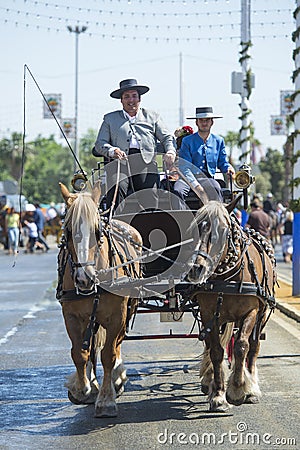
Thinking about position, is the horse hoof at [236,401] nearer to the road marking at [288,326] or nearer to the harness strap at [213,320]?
the harness strap at [213,320]

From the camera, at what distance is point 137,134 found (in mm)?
9922

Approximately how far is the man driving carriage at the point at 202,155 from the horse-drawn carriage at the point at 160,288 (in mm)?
428

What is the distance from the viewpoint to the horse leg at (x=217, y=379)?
8500 millimetres

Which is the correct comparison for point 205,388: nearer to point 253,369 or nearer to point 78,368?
point 253,369

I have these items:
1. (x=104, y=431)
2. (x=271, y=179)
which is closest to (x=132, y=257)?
(x=104, y=431)

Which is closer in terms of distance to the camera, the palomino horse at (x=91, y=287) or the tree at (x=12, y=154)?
the palomino horse at (x=91, y=287)

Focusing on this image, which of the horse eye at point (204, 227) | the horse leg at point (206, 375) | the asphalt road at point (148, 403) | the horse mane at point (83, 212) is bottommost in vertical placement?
the asphalt road at point (148, 403)

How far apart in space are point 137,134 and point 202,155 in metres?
0.71

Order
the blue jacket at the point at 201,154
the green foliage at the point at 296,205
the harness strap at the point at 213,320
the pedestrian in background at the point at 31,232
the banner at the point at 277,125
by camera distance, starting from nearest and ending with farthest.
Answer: the harness strap at the point at 213,320 < the blue jacket at the point at 201,154 < the green foliage at the point at 296,205 < the banner at the point at 277,125 < the pedestrian in background at the point at 31,232

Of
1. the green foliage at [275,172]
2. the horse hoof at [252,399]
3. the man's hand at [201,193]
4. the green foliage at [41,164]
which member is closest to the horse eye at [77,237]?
the man's hand at [201,193]

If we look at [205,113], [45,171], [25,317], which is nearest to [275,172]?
[45,171]

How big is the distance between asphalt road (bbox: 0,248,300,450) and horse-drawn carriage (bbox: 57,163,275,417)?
0.84 ft

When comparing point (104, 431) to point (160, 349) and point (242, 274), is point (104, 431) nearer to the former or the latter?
point (242, 274)

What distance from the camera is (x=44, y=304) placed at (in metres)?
19.3
